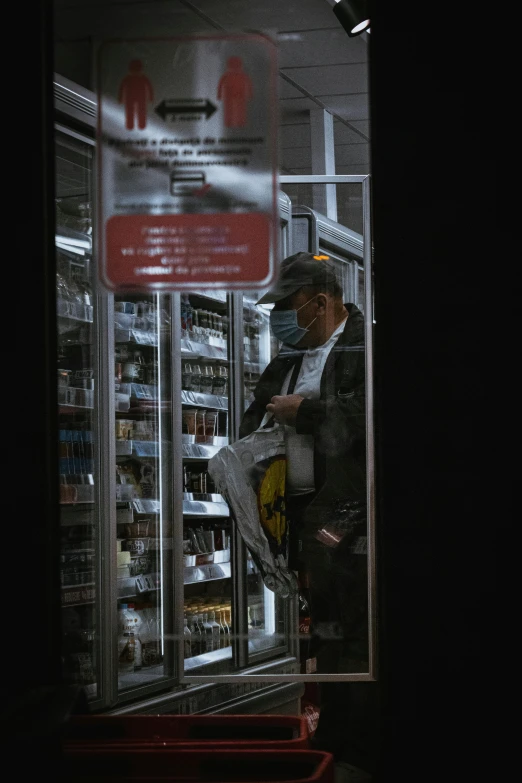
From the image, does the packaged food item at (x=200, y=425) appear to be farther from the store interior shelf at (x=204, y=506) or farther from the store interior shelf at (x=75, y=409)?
the store interior shelf at (x=75, y=409)

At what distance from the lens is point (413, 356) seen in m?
2.38

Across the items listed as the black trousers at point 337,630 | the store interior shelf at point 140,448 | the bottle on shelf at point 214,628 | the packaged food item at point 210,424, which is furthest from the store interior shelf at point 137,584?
the black trousers at point 337,630

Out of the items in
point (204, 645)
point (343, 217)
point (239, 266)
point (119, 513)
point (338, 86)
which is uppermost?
point (338, 86)

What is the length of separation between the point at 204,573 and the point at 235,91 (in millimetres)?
2175

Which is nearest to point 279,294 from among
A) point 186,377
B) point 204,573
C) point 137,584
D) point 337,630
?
point 186,377

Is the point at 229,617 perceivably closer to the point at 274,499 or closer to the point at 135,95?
the point at 274,499

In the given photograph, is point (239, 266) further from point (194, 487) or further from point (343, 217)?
point (194, 487)

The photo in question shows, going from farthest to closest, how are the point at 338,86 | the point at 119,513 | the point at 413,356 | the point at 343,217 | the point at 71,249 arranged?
the point at 119,513
the point at 343,217
the point at 338,86
the point at 71,249
the point at 413,356

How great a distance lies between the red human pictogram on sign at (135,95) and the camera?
99.3 inches

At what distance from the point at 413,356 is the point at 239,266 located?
0.47 m

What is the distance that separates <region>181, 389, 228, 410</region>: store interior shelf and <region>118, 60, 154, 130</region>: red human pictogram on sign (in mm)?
1614

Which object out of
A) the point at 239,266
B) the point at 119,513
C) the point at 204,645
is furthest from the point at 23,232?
the point at 119,513

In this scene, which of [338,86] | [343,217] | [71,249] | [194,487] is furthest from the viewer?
[194,487]

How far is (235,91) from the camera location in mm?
2531
